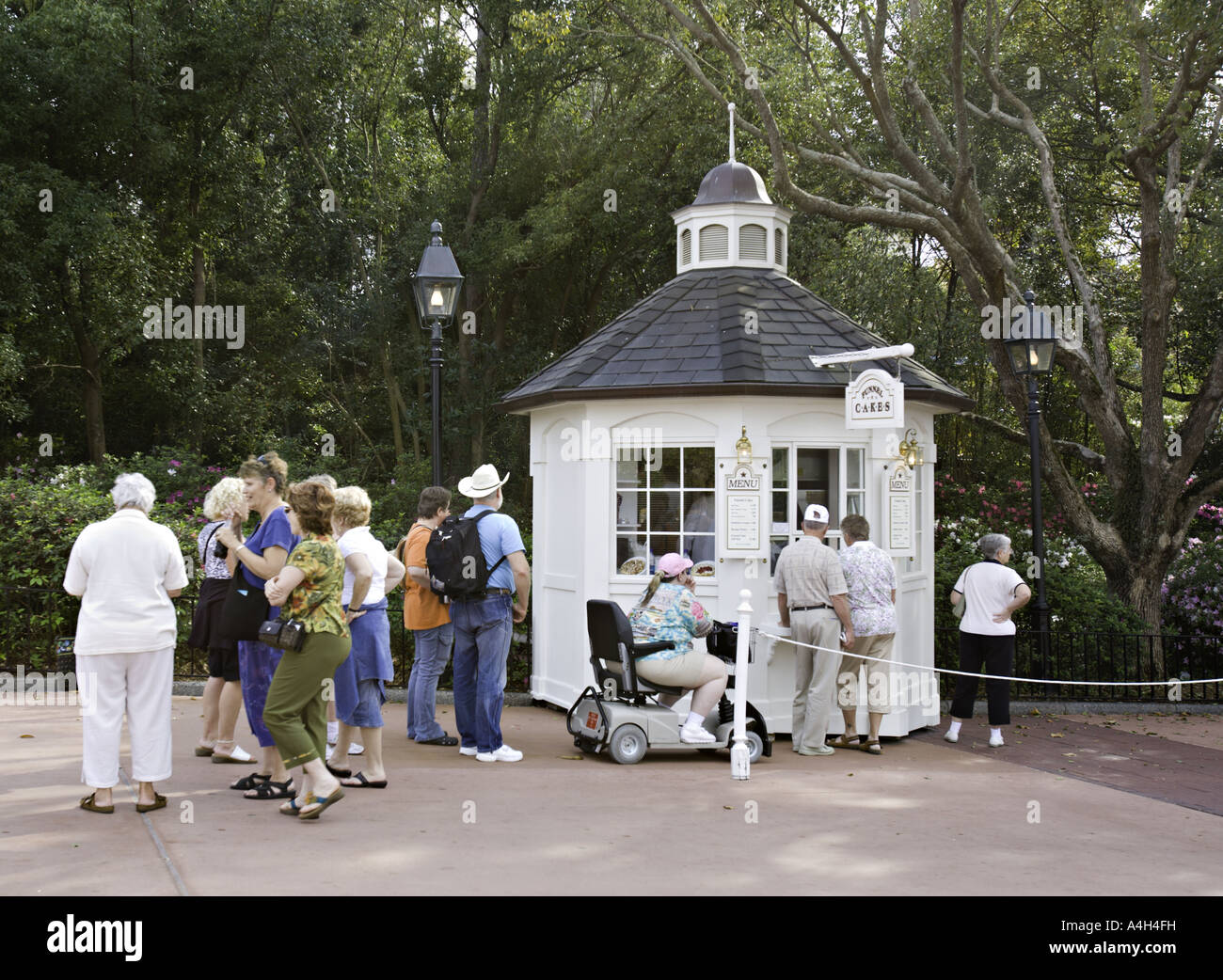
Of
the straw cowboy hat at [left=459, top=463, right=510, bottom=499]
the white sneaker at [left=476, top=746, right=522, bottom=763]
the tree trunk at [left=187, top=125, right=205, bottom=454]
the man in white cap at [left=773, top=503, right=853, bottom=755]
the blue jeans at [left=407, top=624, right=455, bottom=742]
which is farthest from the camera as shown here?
the tree trunk at [left=187, top=125, right=205, bottom=454]

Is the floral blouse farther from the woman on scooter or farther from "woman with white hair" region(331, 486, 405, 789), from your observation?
the woman on scooter

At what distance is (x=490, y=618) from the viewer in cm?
798

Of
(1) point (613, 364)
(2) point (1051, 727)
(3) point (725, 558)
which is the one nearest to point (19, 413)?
(1) point (613, 364)

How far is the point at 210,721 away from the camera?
817cm

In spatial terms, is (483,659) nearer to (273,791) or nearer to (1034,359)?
(273,791)

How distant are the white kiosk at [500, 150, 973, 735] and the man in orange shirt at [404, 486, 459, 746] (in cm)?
177

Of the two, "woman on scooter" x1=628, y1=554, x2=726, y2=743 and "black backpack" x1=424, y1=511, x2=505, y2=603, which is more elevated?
"black backpack" x1=424, y1=511, x2=505, y2=603

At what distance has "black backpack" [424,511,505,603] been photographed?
7848 mm

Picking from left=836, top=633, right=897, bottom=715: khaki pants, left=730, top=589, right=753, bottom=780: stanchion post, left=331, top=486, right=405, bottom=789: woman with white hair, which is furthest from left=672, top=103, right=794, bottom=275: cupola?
left=331, top=486, right=405, bottom=789: woman with white hair

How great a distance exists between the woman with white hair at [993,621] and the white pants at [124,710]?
6.23m

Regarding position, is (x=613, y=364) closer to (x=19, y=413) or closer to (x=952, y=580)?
(x=952, y=580)

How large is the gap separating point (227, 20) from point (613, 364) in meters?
15.4

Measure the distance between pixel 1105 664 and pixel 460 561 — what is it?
7.88 meters

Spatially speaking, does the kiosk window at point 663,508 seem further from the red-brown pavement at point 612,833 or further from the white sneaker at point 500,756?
the white sneaker at point 500,756
